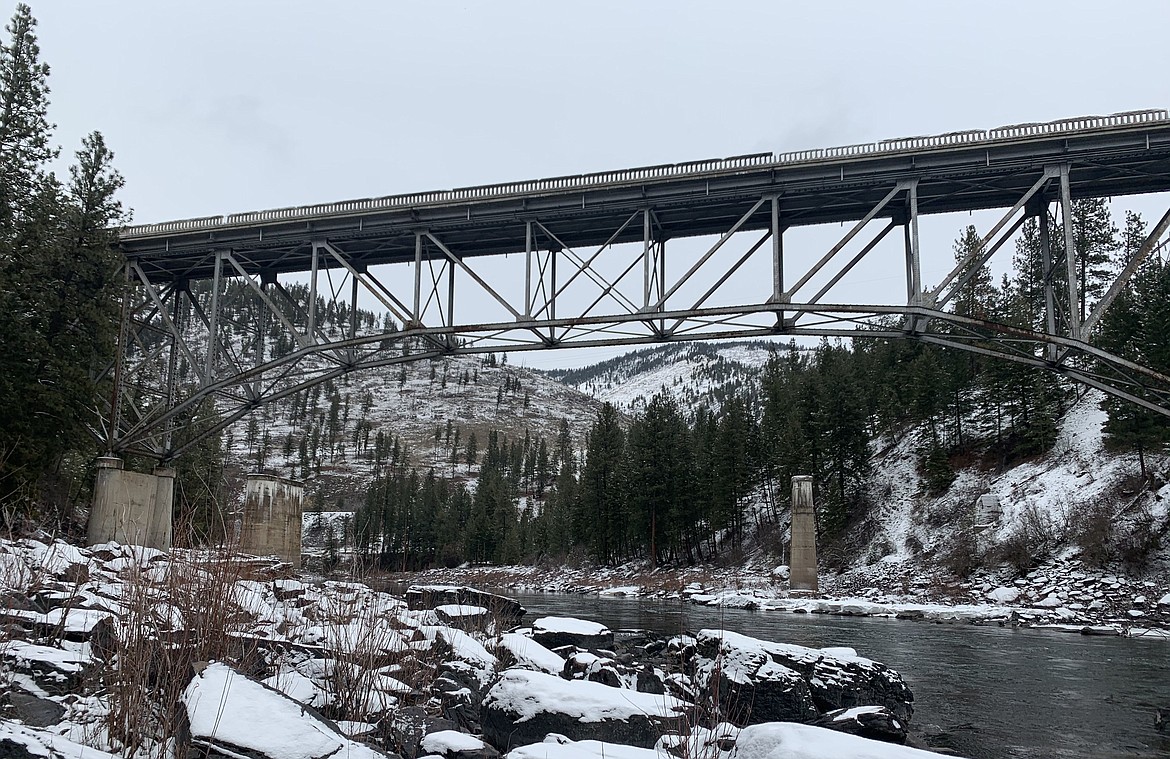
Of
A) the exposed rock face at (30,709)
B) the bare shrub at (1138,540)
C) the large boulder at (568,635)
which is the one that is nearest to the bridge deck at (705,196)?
the large boulder at (568,635)

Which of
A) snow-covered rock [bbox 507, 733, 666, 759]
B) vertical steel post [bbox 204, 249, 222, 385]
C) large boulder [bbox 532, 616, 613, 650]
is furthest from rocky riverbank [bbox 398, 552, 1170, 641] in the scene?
snow-covered rock [bbox 507, 733, 666, 759]

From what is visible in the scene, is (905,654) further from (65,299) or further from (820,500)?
(820,500)

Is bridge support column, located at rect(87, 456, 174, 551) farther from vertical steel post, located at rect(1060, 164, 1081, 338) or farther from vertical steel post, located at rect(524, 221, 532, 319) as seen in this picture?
vertical steel post, located at rect(1060, 164, 1081, 338)

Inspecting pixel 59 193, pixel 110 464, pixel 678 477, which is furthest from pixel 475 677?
pixel 678 477

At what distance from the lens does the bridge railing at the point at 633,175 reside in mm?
22641

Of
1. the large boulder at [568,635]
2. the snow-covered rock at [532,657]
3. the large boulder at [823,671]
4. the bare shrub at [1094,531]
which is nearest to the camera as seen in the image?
the large boulder at [823,671]

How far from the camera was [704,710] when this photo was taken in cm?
836

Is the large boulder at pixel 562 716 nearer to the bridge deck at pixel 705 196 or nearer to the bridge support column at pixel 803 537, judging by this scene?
the bridge deck at pixel 705 196

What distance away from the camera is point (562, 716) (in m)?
7.60

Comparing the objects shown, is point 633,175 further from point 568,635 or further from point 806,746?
point 806,746

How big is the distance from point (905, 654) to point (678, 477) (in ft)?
173

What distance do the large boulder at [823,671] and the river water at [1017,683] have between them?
0.52 meters

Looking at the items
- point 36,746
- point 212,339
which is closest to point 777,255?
point 212,339

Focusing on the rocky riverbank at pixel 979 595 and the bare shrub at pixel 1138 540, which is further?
the bare shrub at pixel 1138 540
